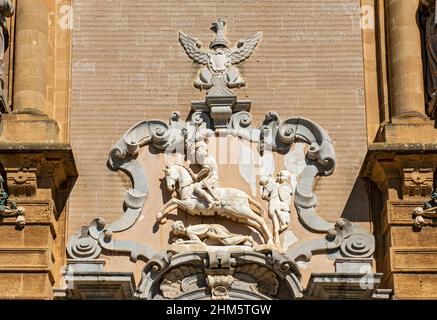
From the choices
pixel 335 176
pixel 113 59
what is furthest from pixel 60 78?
pixel 335 176

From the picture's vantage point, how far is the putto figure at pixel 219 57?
55.5ft

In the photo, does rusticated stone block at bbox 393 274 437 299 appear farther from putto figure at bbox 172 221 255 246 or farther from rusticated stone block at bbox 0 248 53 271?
rusticated stone block at bbox 0 248 53 271

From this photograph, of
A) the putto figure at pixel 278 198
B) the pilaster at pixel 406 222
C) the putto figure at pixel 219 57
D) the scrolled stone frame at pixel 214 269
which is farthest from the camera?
the putto figure at pixel 219 57

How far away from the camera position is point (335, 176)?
1653 centimetres

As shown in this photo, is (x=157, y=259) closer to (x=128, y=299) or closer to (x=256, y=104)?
(x=128, y=299)

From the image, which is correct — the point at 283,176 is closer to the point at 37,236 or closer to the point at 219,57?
the point at 219,57

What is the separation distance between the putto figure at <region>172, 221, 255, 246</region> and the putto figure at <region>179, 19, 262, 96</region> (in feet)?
5.30

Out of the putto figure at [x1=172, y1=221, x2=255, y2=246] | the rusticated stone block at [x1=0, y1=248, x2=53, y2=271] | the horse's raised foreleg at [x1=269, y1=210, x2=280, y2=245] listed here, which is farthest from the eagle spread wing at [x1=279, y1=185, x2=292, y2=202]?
the rusticated stone block at [x1=0, y1=248, x2=53, y2=271]

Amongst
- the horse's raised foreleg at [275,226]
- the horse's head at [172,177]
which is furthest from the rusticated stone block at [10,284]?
the horse's raised foreleg at [275,226]

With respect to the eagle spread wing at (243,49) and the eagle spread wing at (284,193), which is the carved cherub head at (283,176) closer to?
the eagle spread wing at (284,193)

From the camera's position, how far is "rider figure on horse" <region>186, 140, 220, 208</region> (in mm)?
16188

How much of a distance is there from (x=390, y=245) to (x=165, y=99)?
303 centimetres

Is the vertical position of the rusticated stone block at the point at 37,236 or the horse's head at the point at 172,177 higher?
the horse's head at the point at 172,177

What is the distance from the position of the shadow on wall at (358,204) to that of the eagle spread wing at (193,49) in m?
2.22
